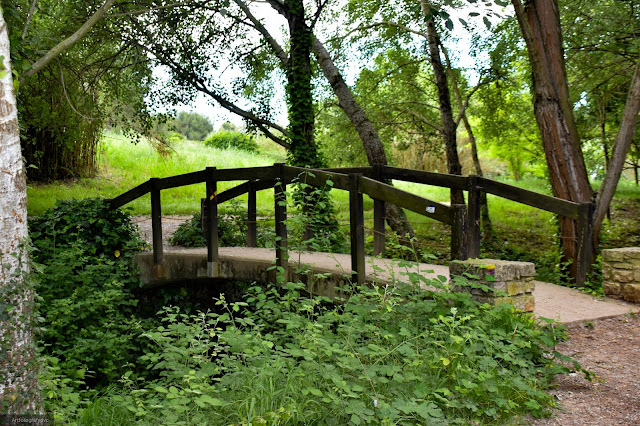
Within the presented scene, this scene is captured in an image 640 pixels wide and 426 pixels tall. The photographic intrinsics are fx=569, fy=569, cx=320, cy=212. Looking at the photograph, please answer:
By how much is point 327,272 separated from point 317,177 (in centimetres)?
111

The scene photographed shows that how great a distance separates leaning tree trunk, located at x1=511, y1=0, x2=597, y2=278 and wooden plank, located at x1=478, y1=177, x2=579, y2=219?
6.25 feet

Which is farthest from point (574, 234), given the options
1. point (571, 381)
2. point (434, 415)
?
point (434, 415)

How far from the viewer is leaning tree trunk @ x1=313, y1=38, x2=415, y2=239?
11531 millimetres

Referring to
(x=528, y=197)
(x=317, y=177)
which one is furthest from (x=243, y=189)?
(x=528, y=197)

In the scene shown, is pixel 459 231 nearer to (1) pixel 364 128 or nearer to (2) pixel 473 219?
(2) pixel 473 219

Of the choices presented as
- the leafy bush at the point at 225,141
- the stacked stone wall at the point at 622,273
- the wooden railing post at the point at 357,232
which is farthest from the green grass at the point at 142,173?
the stacked stone wall at the point at 622,273

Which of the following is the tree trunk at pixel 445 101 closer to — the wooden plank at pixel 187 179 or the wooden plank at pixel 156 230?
the wooden plank at pixel 187 179

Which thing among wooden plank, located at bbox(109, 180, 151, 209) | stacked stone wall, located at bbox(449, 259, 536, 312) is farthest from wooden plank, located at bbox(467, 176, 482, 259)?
wooden plank, located at bbox(109, 180, 151, 209)

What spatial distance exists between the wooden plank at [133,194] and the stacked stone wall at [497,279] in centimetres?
528

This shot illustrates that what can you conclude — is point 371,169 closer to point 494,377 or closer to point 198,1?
point 494,377

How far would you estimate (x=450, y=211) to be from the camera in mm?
5199

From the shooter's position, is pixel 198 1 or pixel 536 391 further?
pixel 198 1

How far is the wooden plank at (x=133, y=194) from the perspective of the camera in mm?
8695

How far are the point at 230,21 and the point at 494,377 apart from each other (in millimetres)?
10868
